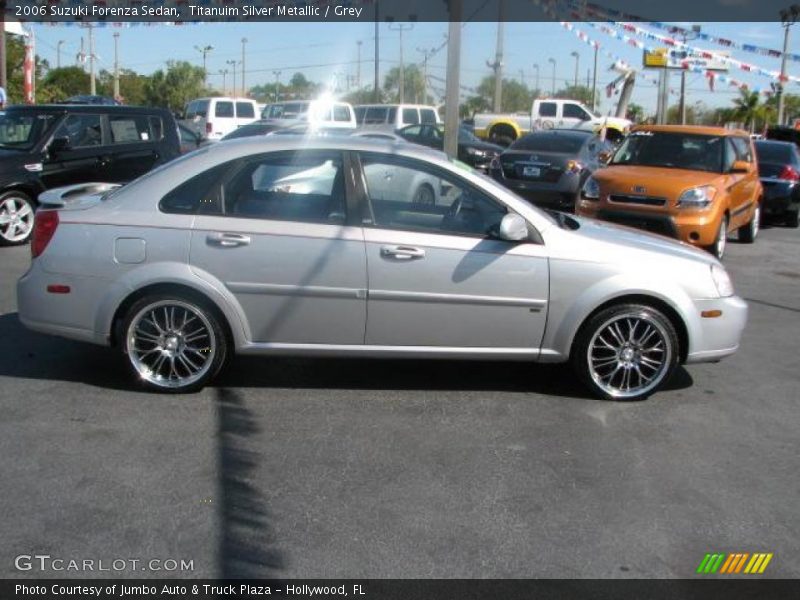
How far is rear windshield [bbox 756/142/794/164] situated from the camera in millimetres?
15094

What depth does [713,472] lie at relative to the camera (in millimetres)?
4266

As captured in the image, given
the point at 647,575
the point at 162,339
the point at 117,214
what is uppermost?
the point at 117,214

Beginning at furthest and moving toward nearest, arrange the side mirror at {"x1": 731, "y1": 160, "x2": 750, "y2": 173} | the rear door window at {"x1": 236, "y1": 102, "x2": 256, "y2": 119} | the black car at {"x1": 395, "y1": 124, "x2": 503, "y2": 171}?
the rear door window at {"x1": 236, "y1": 102, "x2": 256, "y2": 119} < the black car at {"x1": 395, "y1": 124, "x2": 503, "y2": 171} < the side mirror at {"x1": 731, "y1": 160, "x2": 750, "y2": 173}

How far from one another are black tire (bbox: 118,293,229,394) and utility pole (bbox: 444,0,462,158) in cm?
792

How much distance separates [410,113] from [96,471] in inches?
907

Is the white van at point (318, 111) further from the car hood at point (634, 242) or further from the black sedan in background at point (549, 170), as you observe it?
the car hood at point (634, 242)

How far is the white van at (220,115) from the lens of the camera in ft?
86.4

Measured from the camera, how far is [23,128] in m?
10.5

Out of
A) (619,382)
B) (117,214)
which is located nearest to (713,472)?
(619,382)

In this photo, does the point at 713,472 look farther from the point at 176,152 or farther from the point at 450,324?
the point at 176,152

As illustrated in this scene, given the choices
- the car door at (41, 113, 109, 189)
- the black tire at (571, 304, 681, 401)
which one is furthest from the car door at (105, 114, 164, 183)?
the black tire at (571, 304, 681, 401)

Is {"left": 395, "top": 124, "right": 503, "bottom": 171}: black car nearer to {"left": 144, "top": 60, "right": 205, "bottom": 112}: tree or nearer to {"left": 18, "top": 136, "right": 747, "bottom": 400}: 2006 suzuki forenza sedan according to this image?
{"left": 18, "top": 136, "right": 747, "bottom": 400}: 2006 suzuki forenza sedan

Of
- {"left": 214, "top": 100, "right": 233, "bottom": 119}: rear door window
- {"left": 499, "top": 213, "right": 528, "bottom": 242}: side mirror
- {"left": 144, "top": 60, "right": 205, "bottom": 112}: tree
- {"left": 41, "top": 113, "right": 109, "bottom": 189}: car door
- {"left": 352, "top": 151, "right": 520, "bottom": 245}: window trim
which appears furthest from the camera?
{"left": 144, "top": 60, "right": 205, "bottom": 112}: tree

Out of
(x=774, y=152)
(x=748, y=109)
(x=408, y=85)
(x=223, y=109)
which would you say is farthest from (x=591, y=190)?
(x=748, y=109)
